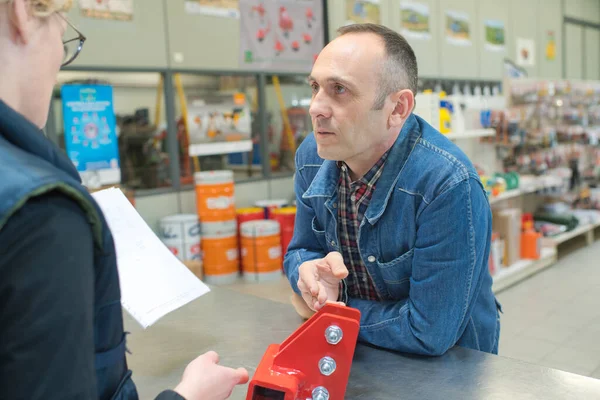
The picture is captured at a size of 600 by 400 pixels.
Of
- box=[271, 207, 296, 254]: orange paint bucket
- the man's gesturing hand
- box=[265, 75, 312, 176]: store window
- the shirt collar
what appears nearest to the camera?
the man's gesturing hand

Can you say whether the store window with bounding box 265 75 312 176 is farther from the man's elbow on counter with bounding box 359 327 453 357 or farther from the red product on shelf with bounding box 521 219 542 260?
the man's elbow on counter with bounding box 359 327 453 357

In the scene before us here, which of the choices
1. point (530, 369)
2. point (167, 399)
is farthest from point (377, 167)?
point (167, 399)

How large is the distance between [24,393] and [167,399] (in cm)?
21

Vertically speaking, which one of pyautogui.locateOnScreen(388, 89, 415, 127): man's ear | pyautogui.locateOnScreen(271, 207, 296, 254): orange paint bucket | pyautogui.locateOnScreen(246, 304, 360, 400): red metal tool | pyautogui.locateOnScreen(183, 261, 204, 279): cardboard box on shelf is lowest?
pyautogui.locateOnScreen(183, 261, 204, 279): cardboard box on shelf

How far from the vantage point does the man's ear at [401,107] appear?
1423mm

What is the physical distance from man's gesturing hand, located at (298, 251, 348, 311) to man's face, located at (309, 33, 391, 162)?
284mm

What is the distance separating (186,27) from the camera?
514 centimetres

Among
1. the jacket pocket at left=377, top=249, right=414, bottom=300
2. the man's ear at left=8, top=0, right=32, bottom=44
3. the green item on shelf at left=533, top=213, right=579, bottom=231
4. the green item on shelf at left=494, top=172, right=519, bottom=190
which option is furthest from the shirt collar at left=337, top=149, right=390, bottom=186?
the green item on shelf at left=533, top=213, right=579, bottom=231

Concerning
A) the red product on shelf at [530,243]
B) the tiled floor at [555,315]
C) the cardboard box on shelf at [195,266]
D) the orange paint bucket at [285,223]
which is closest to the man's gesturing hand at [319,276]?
the tiled floor at [555,315]

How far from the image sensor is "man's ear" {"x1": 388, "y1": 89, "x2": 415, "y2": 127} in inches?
56.0

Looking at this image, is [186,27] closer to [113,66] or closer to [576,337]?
[113,66]

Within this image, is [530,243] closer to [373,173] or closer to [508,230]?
[508,230]

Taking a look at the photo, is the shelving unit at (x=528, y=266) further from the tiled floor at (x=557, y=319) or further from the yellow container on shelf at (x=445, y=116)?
the yellow container on shelf at (x=445, y=116)

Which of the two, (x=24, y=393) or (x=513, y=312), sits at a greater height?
(x=24, y=393)
